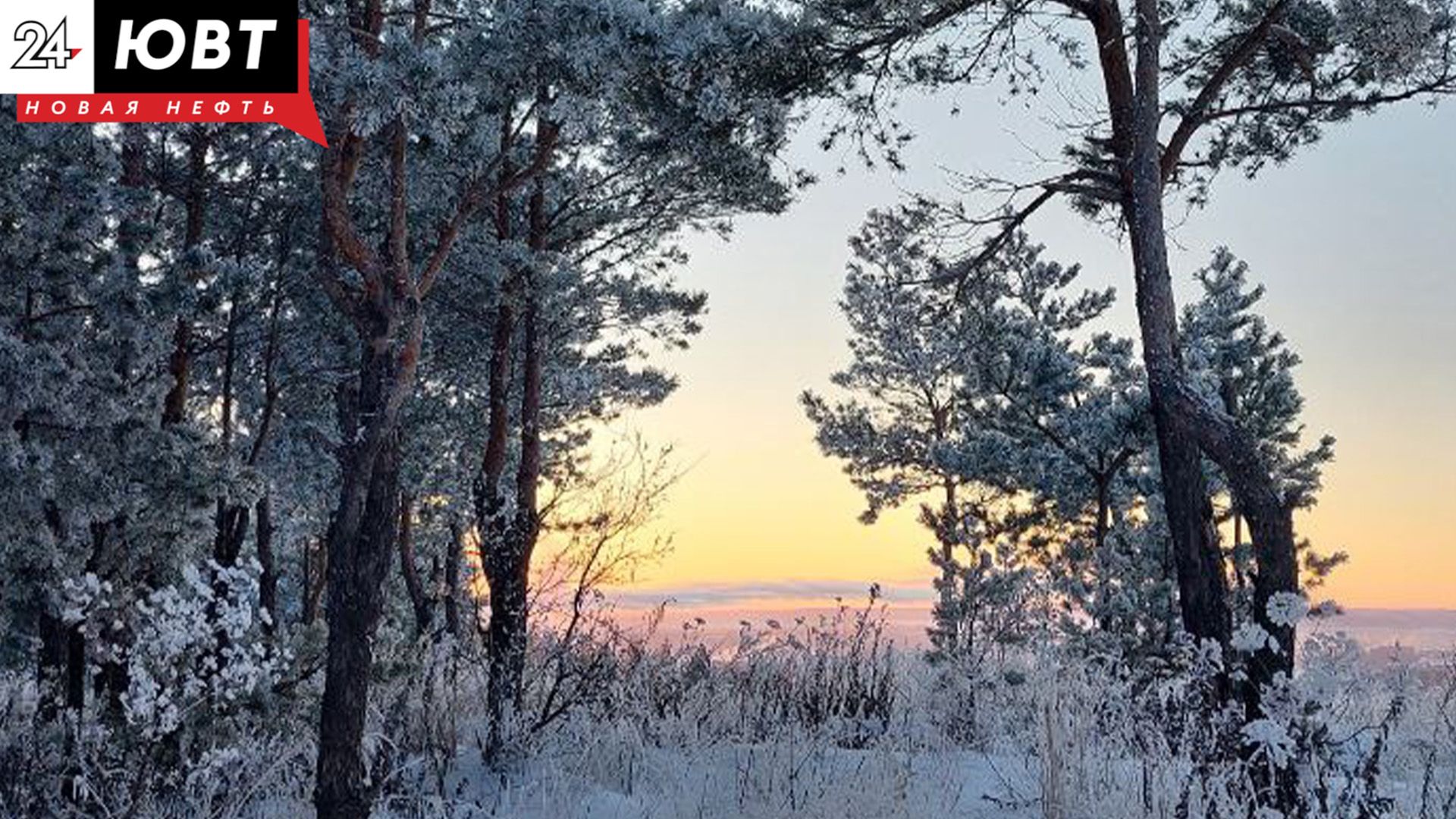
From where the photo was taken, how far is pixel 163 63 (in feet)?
37.6

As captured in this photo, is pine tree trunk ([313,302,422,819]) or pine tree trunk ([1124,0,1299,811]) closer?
pine tree trunk ([313,302,422,819])

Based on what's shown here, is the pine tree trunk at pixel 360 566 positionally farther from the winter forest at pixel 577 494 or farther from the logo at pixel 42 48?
the logo at pixel 42 48

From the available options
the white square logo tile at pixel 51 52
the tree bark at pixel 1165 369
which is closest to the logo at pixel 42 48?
the white square logo tile at pixel 51 52

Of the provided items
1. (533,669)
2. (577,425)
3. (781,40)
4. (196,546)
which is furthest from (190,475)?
(577,425)

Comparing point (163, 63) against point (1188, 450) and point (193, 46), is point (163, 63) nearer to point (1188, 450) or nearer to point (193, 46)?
point (193, 46)

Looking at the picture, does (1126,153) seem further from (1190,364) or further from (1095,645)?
(1095,645)

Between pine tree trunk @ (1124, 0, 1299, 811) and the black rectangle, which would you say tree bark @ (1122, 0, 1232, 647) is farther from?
the black rectangle

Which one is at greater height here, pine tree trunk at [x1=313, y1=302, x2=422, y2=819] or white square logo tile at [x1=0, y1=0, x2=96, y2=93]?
white square logo tile at [x1=0, y1=0, x2=96, y2=93]

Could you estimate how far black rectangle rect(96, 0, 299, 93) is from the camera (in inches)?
388

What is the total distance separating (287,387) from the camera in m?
20.2

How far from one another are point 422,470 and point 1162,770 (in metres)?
16.9

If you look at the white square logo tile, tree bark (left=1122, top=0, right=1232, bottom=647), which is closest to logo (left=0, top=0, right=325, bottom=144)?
the white square logo tile

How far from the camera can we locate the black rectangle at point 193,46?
985 centimetres

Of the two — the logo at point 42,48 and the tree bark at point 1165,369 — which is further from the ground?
the logo at point 42,48
